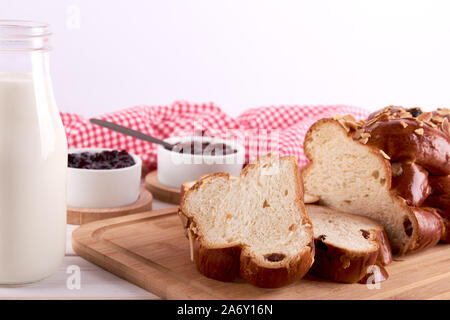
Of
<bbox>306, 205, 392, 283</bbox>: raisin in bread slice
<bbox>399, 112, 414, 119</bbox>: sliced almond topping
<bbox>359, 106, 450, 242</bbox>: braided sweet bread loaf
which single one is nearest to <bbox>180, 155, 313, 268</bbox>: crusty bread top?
<bbox>306, 205, 392, 283</bbox>: raisin in bread slice

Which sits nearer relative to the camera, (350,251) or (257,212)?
(350,251)

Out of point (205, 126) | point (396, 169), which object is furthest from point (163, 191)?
point (396, 169)

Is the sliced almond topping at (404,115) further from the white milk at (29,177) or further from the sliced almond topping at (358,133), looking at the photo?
the white milk at (29,177)

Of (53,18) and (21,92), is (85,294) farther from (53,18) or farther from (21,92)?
(53,18)

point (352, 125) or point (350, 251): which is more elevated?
point (352, 125)

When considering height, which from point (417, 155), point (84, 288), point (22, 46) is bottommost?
point (84, 288)

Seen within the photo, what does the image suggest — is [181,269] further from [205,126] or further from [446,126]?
[205,126]

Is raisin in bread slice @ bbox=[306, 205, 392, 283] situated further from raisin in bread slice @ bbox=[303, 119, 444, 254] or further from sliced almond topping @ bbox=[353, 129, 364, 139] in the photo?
sliced almond topping @ bbox=[353, 129, 364, 139]
